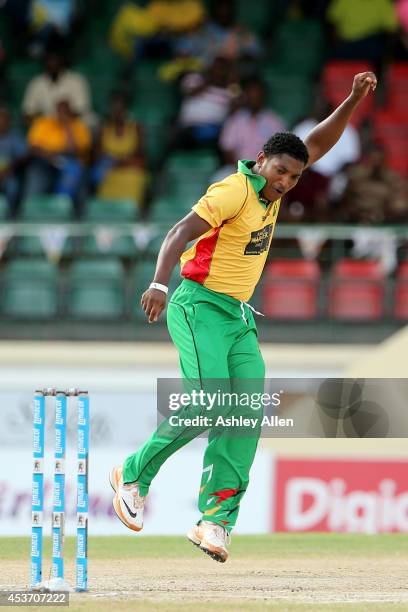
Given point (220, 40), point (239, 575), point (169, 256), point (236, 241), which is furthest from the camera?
point (220, 40)

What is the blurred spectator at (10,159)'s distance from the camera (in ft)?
45.1

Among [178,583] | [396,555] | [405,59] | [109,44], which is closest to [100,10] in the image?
[109,44]

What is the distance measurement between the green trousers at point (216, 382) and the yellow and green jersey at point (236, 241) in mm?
85

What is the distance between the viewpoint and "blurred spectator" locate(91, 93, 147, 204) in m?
13.9

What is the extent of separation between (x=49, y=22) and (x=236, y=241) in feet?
31.2

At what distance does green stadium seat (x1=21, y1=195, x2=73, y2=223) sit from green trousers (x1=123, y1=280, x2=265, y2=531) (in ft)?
20.0

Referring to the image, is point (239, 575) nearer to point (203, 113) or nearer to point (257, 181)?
point (257, 181)

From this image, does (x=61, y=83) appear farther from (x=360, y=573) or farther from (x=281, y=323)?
(x=360, y=573)

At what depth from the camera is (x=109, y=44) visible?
15.8 meters

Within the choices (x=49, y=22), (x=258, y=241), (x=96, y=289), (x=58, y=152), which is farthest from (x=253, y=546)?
(x=49, y=22)

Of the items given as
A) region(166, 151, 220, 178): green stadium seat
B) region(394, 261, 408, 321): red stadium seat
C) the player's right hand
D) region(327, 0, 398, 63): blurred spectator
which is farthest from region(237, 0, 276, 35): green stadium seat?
the player's right hand

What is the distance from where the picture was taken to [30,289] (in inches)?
505

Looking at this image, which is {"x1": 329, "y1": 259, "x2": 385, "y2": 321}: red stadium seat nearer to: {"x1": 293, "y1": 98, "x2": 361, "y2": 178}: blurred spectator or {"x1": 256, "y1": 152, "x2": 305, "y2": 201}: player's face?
{"x1": 293, "y1": 98, "x2": 361, "y2": 178}: blurred spectator

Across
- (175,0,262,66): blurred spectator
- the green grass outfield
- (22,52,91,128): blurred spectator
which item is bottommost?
the green grass outfield
